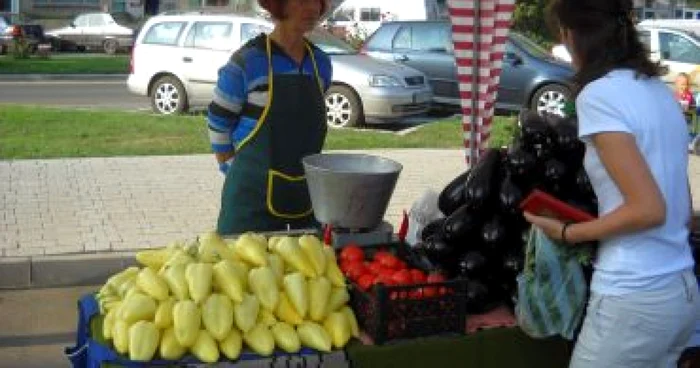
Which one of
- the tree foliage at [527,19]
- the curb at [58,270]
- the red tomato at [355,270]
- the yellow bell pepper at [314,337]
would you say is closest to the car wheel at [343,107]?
the curb at [58,270]

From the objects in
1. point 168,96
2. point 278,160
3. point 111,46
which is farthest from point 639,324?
point 111,46

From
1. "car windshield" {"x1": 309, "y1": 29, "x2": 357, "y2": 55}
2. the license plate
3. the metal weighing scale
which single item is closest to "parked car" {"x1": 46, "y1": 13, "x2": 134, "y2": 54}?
"car windshield" {"x1": 309, "y1": 29, "x2": 357, "y2": 55}

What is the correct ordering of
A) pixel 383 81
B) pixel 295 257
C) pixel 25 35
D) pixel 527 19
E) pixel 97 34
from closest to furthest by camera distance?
pixel 295 257
pixel 383 81
pixel 527 19
pixel 25 35
pixel 97 34

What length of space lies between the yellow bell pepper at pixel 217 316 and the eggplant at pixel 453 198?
1.11 m

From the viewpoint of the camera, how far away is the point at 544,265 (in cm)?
279

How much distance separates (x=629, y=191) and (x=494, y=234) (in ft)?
2.94

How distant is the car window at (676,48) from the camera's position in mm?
17328

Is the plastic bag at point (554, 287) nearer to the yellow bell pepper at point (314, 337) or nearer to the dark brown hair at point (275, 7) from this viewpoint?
the yellow bell pepper at point (314, 337)

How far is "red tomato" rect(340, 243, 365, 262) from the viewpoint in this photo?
320cm

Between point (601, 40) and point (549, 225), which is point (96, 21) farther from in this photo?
point (601, 40)

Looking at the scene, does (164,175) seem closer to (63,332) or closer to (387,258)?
(63,332)

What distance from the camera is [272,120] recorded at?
3682 mm

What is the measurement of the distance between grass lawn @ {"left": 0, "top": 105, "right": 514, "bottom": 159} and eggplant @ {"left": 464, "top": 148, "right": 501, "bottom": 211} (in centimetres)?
695

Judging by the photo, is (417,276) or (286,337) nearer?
(286,337)
